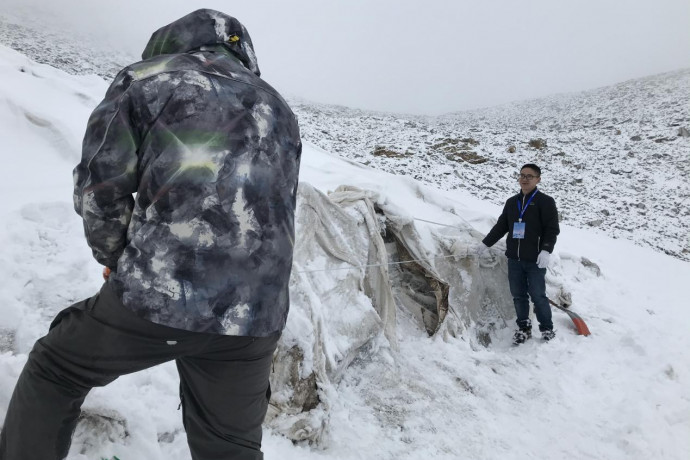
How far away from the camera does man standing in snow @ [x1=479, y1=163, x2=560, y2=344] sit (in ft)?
13.1

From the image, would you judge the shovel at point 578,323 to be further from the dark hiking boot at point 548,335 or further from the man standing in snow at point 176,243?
the man standing in snow at point 176,243

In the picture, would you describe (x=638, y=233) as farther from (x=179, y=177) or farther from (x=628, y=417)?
(x=179, y=177)

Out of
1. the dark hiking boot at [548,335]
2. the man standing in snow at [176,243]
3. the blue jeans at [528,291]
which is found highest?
the man standing in snow at [176,243]

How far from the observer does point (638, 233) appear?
33.8 feet

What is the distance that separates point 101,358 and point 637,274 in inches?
292

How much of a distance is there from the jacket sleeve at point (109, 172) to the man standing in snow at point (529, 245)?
3.62 m

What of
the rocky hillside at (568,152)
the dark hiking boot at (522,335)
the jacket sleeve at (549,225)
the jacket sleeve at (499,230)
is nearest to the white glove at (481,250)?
the jacket sleeve at (499,230)

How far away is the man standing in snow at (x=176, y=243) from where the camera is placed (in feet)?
3.94

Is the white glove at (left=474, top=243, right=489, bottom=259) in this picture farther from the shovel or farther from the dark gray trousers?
the dark gray trousers

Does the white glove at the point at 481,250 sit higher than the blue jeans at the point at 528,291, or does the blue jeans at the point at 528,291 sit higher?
the white glove at the point at 481,250

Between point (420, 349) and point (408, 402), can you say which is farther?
point (420, 349)

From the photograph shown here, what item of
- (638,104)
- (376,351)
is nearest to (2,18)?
(376,351)

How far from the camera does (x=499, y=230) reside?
14.5 ft

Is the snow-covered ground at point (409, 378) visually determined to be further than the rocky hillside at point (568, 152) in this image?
No
